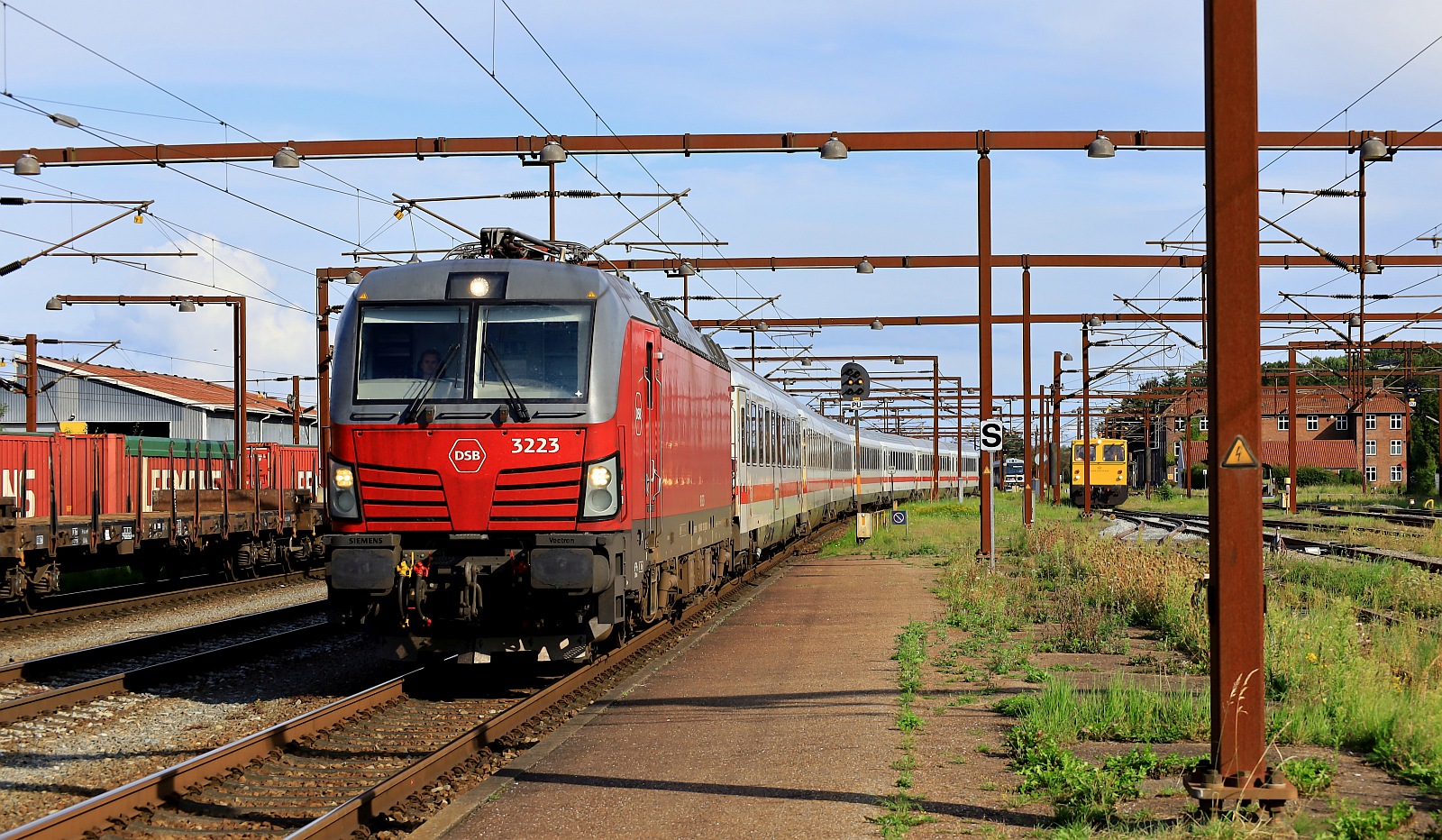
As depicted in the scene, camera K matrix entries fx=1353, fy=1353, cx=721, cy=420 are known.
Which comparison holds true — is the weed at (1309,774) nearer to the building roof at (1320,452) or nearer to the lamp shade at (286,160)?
the lamp shade at (286,160)

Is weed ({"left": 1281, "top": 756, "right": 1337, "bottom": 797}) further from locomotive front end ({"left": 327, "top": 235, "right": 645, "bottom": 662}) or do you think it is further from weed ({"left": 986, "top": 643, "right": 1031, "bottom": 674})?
locomotive front end ({"left": 327, "top": 235, "right": 645, "bottom": 662})

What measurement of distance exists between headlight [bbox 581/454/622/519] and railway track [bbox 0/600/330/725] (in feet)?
15.3

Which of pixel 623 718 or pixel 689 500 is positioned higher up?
pixel 689 500

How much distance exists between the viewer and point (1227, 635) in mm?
6855

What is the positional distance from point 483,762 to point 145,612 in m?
12.6

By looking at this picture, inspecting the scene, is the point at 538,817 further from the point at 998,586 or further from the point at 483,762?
the point at 998,586

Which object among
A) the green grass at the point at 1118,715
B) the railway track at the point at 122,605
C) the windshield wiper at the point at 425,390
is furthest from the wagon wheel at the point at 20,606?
the green grass at the point at 1118,715

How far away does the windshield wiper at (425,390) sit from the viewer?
37.2ft

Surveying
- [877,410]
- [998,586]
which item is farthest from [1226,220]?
[877,410]

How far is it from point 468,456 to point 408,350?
116cm

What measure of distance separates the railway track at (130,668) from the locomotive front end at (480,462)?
2463mm

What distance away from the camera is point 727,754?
8828 mm

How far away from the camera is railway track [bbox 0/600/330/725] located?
37.1 ft

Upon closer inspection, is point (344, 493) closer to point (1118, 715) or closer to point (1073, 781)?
point (1118, 715)
